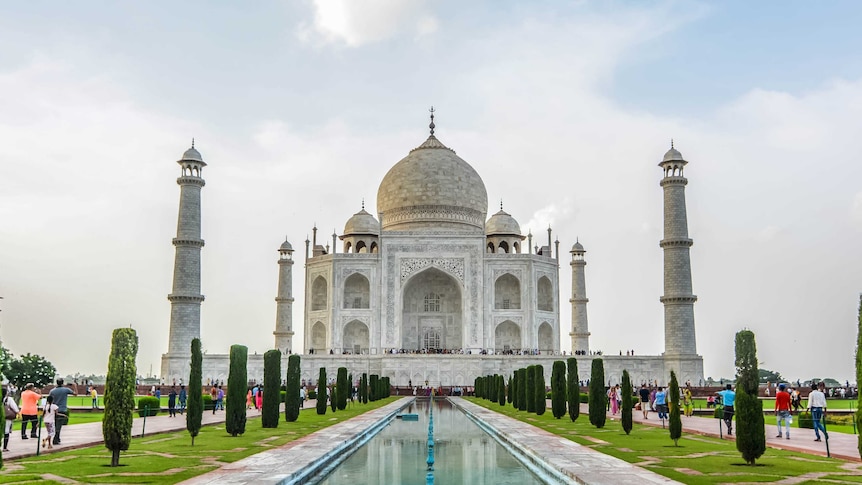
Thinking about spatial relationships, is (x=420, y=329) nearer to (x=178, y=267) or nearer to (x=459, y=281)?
(x=459, y=281)

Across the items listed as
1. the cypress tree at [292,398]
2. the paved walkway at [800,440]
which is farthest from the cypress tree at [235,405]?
the paved walkway at [800,440]

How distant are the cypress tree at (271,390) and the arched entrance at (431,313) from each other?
22.0 meters

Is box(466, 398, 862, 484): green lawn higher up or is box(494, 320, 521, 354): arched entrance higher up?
box(494, 320, 521, 354): arched entrance

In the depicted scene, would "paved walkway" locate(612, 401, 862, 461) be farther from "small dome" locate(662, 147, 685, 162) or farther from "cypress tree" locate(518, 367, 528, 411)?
"small dome" locate(662, 147, 685, 162)

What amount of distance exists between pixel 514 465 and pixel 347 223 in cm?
3080

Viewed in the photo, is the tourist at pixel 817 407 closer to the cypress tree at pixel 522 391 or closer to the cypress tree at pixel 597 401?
the cypress tree at pixel 597 401

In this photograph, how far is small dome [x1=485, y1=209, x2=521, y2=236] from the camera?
3884 centimetres

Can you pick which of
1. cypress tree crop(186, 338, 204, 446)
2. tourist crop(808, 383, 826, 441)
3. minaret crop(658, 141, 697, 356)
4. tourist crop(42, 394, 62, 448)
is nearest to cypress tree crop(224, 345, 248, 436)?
cypress tree crop(186, 338, 204, 446)

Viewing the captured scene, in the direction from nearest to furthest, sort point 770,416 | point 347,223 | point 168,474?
point 168,474 < point 770,416 < point 347,223

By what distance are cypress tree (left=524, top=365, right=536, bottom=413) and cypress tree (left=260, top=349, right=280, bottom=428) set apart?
6.27 meters

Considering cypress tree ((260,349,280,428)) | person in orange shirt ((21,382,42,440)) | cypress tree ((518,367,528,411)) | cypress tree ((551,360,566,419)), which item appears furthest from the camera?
cypress tree ((518,367,528,411))

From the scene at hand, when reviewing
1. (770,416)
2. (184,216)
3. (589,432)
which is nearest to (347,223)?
(184,216)

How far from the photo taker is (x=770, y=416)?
688 inches

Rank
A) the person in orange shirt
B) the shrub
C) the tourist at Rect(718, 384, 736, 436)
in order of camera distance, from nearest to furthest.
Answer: the person in orange shirt, the tourist at Rect(718, 384, 736, 436), the shrub
